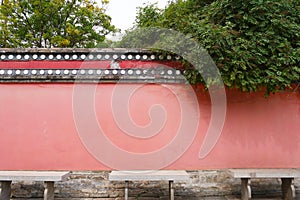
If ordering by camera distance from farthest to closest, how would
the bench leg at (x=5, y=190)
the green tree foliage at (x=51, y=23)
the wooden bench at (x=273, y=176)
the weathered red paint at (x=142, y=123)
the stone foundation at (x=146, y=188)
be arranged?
the green tree foliage at (x=51, y=23), the weathered red paint at (x=142, y=123), the stone foundation at (x=146, y=188), the bench leg at (x=5, y=190), the wooden bench at (x=273, y=176)

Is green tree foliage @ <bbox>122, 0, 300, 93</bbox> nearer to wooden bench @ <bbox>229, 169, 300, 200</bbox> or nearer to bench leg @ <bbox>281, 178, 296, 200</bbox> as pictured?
wooden bench @ <bbox>229, 169, 300, 200</bbox>

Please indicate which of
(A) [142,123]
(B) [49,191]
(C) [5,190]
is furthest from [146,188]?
(C) [5,190]

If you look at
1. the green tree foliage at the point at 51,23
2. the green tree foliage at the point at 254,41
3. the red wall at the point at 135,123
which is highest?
the green tree foliage at the point at 51,23

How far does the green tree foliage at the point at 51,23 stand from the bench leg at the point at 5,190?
8.42 metres

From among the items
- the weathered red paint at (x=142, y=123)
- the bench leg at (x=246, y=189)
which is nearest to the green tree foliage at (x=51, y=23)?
the weathered red paint at (x=142, y=123)

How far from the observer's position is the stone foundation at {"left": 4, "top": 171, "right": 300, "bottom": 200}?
407 centimetres

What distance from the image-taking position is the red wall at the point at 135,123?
4215mm

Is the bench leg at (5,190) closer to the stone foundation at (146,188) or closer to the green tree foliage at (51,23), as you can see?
the stone foundation at (146,188)

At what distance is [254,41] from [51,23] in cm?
1098

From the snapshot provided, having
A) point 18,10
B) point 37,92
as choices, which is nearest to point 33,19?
point 18,10

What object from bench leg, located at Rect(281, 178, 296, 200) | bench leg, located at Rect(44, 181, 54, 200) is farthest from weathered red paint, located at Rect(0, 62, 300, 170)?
bench leg, located at Rect(44, 181, 54, 200)

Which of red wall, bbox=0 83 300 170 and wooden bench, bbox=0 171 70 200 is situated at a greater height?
red wall, bbox=0 83 300 170

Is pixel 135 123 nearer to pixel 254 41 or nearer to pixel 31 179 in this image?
pixel 31 179

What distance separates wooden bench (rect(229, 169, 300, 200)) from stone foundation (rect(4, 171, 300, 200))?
250 millimetres
